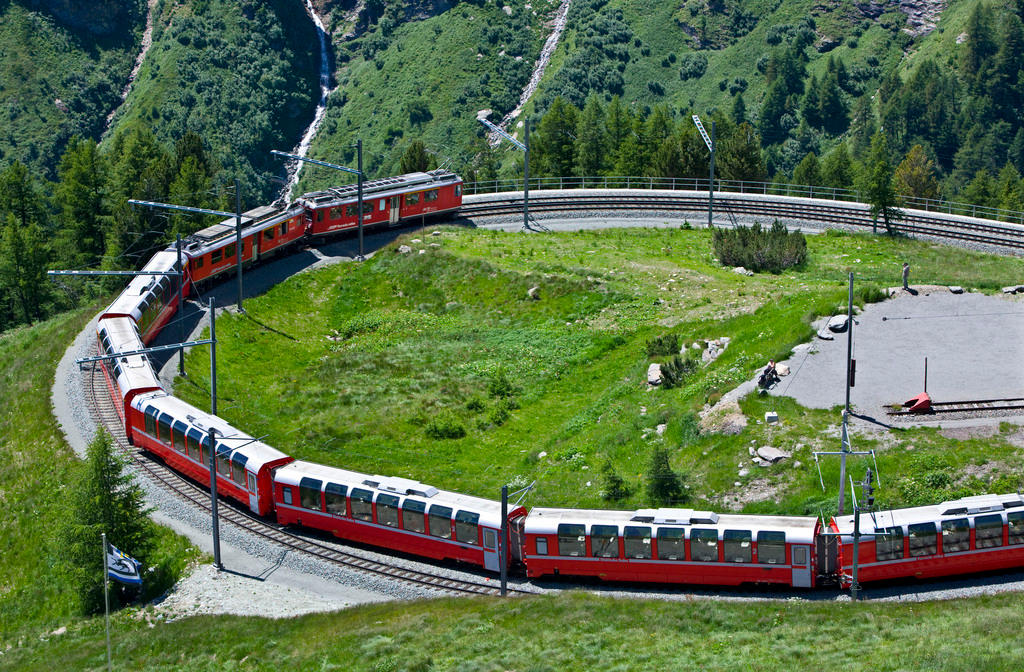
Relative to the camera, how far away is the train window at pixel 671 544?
1571 inches

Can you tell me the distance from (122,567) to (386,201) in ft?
140

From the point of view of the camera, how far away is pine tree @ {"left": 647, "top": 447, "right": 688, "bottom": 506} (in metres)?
44.3

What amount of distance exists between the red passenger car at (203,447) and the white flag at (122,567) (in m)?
6.60

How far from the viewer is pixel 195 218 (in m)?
82.0

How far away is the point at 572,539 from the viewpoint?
40.9 metres

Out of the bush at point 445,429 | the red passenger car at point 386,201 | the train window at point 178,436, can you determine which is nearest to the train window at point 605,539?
the bush at point 445,429

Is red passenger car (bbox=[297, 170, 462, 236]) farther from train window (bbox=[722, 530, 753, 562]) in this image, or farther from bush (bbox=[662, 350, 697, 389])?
train window (bbox=[722, 530, 753, 562])

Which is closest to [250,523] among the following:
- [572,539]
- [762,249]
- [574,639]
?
[572,539]

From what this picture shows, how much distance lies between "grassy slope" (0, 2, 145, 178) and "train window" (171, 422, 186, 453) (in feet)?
425

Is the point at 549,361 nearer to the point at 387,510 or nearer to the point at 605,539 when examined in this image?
the point at 387,510

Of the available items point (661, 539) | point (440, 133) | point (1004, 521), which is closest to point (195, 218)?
point (661, 539)

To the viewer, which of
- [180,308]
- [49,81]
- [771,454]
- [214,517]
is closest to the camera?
[214,517]

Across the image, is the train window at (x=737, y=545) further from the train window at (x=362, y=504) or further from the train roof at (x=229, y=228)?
the train roof at (x=229, y=228)

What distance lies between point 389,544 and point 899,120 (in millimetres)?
138988
